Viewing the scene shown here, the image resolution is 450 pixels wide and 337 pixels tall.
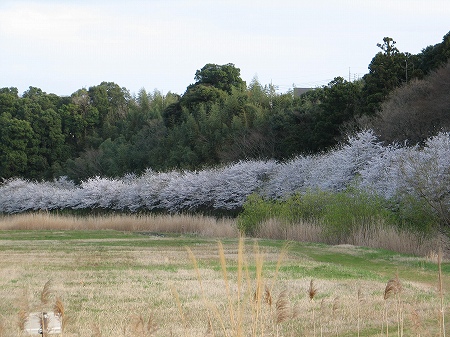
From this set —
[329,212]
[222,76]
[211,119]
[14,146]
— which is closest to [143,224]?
[329,212]

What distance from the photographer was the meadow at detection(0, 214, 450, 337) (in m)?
6.92

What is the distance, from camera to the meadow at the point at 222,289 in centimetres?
692

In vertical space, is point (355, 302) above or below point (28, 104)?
below

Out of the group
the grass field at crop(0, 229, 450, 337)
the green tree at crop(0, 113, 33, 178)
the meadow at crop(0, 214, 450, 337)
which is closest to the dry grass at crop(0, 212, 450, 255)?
the meadow at crop(0, 214, 450, 337)

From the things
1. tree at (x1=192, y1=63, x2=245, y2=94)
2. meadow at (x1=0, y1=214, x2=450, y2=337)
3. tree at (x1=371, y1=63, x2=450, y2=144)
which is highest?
tree at (x1=192, y1=63, x2=245, y2=94)

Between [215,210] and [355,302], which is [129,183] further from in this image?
[355,302]

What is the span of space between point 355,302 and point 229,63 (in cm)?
6219

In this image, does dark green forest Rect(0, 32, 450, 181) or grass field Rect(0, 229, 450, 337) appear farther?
dark green forest Rect(0, 32, 450, 181)

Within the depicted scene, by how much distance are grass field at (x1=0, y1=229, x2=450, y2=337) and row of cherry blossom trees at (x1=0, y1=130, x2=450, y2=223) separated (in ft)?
13.8

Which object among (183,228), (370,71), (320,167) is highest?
(370,71)

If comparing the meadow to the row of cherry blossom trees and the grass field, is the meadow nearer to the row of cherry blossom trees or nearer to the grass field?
the grass field

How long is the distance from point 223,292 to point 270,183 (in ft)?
109

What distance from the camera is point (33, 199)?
6525 centimetres

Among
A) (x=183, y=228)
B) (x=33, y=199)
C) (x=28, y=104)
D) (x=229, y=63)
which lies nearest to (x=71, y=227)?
(x=183, y=228)
